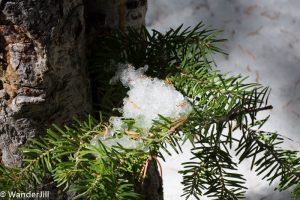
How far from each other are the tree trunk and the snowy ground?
53.6 inches

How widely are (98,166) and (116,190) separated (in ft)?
0.13

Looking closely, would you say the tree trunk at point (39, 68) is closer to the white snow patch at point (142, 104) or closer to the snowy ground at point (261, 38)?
the white snow patch at point (142, 104)

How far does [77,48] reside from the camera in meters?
0.78

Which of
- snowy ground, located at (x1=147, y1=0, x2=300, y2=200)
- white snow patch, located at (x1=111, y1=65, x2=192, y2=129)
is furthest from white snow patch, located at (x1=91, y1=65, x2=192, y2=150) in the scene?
snowy ground, located at (x1=147, y1=0, x2=300, y2=200)

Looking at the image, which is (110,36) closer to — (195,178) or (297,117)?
(195,178)

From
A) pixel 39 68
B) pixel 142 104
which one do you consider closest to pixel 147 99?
pixel 142 104

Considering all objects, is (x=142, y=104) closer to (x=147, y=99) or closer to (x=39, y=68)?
(x=147, y=99)

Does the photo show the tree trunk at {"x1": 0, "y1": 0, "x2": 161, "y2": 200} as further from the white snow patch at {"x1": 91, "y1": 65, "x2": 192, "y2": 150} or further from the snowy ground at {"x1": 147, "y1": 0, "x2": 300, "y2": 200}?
the snowy ground at {"x1": 147, "y1": 0, "x2": 300, "y2": 200}

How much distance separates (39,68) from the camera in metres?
0.71

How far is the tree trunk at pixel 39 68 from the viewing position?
2.27ft

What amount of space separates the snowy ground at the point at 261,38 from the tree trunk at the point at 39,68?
53.6 inches

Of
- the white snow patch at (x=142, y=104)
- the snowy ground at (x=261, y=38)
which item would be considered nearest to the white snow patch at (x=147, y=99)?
the white snow patch at (x=142, y=104)

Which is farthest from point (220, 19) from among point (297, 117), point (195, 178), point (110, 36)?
point (195, 178)

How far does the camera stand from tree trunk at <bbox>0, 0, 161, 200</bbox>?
2.27ft
